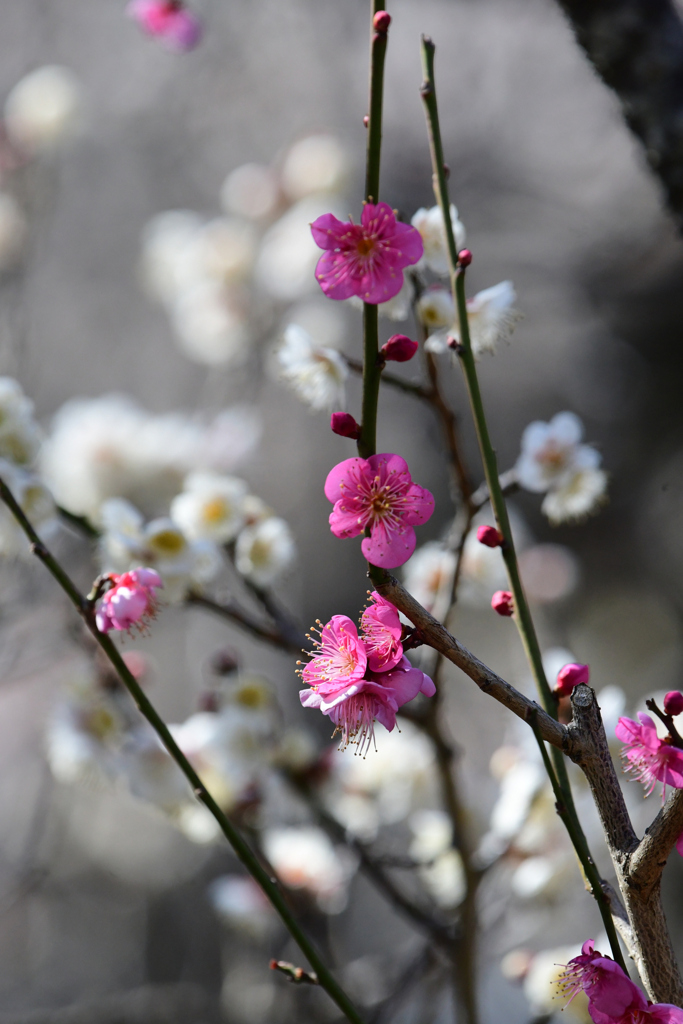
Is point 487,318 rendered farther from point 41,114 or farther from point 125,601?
point 41,114

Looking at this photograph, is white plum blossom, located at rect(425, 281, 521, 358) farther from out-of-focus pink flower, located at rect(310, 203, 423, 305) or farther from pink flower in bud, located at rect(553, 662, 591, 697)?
pink flower in bud, located at rect(553, 662, 591, 697)

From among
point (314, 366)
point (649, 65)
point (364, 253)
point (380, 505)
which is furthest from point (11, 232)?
point (380, 505)

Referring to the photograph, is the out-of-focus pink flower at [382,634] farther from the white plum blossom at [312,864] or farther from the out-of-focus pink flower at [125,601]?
the white plum blossom at [312,864]

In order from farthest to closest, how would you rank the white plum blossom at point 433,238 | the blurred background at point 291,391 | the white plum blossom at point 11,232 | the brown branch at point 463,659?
the white plum blossom at point 11,232 → the blurred background at point 291,391 → the white plum blossom at point 433,238 → the brown branch at point 463,659

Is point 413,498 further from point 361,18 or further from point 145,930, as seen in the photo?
point 145,930

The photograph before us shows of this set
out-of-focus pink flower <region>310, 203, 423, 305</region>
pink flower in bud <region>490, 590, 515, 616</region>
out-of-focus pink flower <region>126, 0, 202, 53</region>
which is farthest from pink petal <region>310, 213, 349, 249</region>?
out-of-focus pink flower <region>126, 0, 202, 53</region>

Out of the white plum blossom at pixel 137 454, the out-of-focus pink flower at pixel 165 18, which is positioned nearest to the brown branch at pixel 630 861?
the white plum blossom at pixel 137 454
